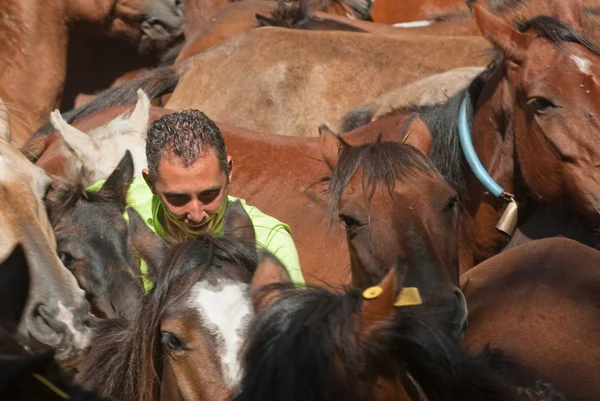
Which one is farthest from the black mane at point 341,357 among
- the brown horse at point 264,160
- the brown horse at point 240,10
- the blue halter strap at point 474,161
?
the brown horse at point 240,10

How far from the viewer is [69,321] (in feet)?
10.5

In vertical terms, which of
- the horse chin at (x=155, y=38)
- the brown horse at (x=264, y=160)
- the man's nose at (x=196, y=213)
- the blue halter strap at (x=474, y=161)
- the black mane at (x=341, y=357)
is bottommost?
the horse chin at (x=155, y=38)

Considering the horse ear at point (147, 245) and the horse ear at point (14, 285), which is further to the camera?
the horse ear at point (14, 285)

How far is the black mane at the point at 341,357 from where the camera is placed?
6.24ft

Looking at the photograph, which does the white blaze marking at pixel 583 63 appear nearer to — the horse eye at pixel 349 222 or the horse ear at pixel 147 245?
the horse eye at pixel 349 222

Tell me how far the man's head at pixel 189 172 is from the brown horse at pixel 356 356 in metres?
0.98

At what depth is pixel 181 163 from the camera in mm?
3021

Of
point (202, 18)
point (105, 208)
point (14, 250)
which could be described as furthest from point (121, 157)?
point (202, 18)

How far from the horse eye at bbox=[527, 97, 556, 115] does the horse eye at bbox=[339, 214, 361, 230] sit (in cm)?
102

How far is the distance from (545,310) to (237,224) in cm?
92

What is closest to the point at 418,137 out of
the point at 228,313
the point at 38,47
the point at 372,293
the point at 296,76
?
the point at 228,313

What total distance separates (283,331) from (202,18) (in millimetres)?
7685

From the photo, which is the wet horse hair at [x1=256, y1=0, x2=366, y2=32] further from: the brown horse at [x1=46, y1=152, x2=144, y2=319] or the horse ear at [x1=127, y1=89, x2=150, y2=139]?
the brown horse at [x1=46, y1=152, x2=144, y2=319]

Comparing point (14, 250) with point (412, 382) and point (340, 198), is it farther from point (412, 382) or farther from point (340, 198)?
point (412, 382)
